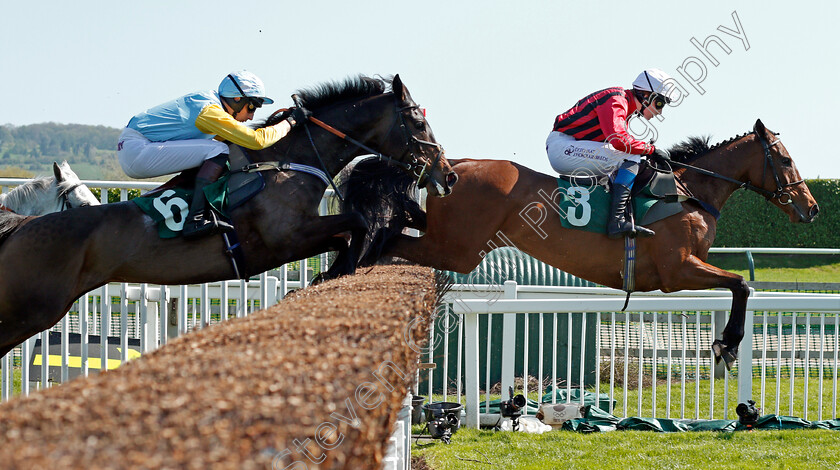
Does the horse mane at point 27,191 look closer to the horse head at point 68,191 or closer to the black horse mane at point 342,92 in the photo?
the horse head at point 68,191

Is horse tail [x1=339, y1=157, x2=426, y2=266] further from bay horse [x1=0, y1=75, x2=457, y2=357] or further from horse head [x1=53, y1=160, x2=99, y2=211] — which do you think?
horse head [x1=53, y1=160, x2=99, y2=211]

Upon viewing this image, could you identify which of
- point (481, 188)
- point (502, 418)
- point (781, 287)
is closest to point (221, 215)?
point (481, 188)

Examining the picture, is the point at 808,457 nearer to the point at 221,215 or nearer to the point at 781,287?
the point at 221,215

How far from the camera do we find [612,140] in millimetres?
5277

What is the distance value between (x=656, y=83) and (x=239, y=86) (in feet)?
9.58

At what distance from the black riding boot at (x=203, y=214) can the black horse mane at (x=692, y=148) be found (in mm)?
3582

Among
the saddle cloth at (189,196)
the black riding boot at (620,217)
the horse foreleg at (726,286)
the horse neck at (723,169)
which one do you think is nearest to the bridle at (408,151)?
the saddle cloth at (189,196)

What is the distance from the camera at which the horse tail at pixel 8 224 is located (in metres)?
4.11

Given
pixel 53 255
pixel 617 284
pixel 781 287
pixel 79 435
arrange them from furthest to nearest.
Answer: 1. pixel 781 287
2. pixel 617 284
3. pixel 53 255
4. pixel 79 435

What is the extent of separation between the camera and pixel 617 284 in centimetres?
557

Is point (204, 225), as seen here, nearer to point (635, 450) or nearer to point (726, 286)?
point (635, 450)

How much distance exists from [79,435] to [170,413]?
0.44ft

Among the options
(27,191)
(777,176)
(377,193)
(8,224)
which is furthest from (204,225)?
(777,176)

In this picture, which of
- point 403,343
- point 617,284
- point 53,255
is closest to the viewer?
point 403,343
